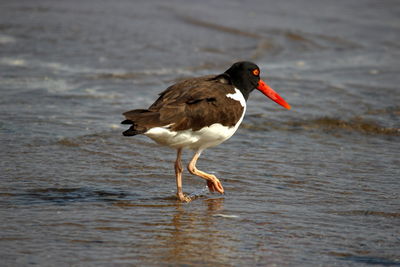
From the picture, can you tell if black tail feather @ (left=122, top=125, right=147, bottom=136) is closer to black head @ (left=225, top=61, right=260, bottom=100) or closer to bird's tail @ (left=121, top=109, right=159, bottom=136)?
bird's tail @ (left=121, top=109, right=159, bottom=136)

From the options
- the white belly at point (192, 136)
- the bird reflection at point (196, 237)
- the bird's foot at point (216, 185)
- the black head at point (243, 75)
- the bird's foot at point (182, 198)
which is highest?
the black head at point (243, 75)

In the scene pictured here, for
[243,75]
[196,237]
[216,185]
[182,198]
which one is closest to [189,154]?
[243,75]

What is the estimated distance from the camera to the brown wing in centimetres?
486

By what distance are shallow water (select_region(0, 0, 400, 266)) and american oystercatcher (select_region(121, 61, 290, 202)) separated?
0.49 meters

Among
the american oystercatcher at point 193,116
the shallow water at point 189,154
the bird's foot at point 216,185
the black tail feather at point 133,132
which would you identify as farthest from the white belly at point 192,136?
the shallow water at point 189,154

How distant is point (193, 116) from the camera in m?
5.07

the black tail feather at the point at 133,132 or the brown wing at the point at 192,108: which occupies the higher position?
the brown wing at the point at 192,108

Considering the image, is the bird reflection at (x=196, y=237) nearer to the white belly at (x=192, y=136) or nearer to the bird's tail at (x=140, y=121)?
the white belly at (x=192, y=136)

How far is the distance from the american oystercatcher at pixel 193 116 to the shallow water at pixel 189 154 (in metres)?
0.49

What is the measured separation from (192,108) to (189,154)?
5.08 ft

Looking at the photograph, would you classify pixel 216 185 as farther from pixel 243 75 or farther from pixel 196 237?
pixel 243 75

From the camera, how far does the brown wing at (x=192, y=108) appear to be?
4.86 meters

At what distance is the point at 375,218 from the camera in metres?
4.82

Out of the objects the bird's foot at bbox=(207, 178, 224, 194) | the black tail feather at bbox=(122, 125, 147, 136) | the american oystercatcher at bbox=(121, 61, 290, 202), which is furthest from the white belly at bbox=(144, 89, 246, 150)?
the bird's foot at bbox=(207, 178, 224, 194)
